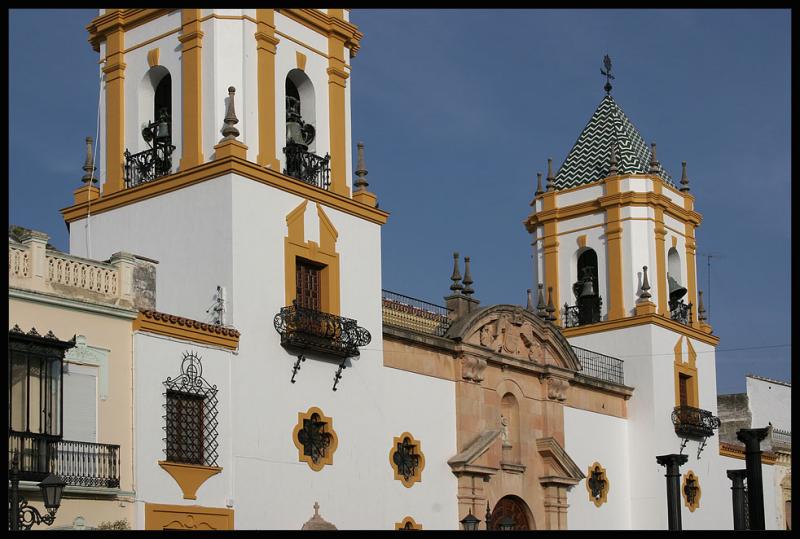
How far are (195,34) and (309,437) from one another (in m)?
7.35

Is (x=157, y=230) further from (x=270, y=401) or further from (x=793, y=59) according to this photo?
(x=793, y=59)

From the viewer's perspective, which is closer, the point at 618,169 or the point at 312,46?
the point at 312,46

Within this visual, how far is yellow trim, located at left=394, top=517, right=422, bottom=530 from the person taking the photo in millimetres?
25625

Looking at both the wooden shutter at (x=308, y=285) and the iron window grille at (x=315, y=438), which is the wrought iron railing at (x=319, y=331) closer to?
the wooden shutter at (x=308, y=285)

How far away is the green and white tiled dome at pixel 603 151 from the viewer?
3572 cm

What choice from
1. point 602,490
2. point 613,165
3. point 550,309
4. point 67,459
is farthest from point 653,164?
point 67,459

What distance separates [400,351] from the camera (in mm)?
26547

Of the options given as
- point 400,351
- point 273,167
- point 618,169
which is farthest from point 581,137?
point 273,167

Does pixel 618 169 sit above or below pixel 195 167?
above

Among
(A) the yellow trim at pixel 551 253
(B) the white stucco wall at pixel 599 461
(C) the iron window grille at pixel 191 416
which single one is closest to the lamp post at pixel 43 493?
(C) the iron window grille at pixel 191 416

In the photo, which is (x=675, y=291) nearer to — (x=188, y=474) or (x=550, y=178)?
→ (x=550, y=178)

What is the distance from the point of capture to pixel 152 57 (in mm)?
25062

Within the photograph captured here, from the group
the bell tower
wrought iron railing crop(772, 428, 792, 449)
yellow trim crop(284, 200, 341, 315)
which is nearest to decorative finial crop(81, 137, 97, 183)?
yellow trim crop(284, 200, 341, 315)

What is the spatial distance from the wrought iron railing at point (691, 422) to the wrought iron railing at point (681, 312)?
239 centimetres
